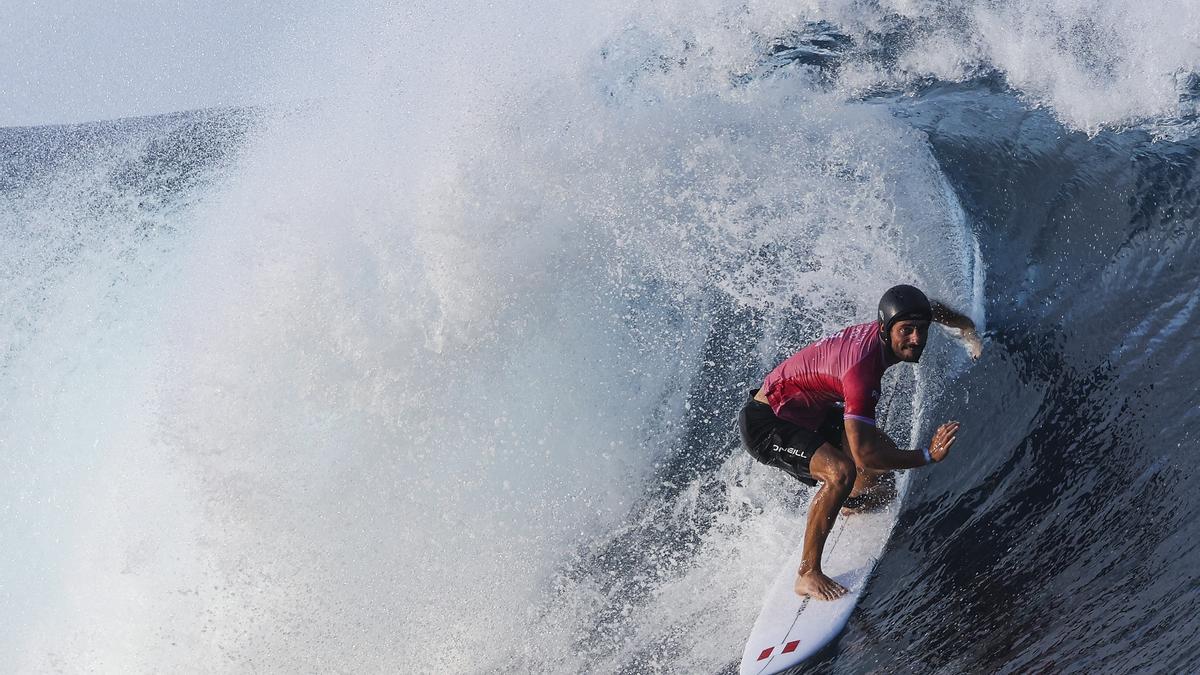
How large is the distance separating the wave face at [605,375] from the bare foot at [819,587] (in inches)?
5.1

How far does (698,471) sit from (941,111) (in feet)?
11.2

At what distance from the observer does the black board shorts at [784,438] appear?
4051 millimetres

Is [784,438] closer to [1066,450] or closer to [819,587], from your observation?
[819,587]

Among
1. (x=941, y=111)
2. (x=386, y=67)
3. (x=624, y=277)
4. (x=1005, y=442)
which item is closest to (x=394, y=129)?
(x=386, y=67)

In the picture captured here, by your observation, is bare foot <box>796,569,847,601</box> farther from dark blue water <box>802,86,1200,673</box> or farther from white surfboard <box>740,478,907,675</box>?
dark blue water <box>802,86,1200,673</box>

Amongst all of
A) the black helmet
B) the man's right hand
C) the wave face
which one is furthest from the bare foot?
the black helmet

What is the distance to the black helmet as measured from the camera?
11.4 ft

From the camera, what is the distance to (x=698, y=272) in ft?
17.7

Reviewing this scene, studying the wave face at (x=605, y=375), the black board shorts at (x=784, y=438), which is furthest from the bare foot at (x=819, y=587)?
the black board shorts at (x=784, y=438)

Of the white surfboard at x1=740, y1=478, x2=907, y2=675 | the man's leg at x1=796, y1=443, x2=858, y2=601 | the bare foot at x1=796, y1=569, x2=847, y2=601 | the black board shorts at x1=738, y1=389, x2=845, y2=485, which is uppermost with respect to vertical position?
the black board shorts at x1=738, y1=389, x2=845, y2=485

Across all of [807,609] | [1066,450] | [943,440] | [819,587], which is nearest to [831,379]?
[943,440]

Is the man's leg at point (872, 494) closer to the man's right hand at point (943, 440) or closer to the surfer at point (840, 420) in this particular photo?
the surfer at point (840, 420)

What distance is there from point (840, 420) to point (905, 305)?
2.96ft

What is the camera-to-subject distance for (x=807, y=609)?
13.3 ft
